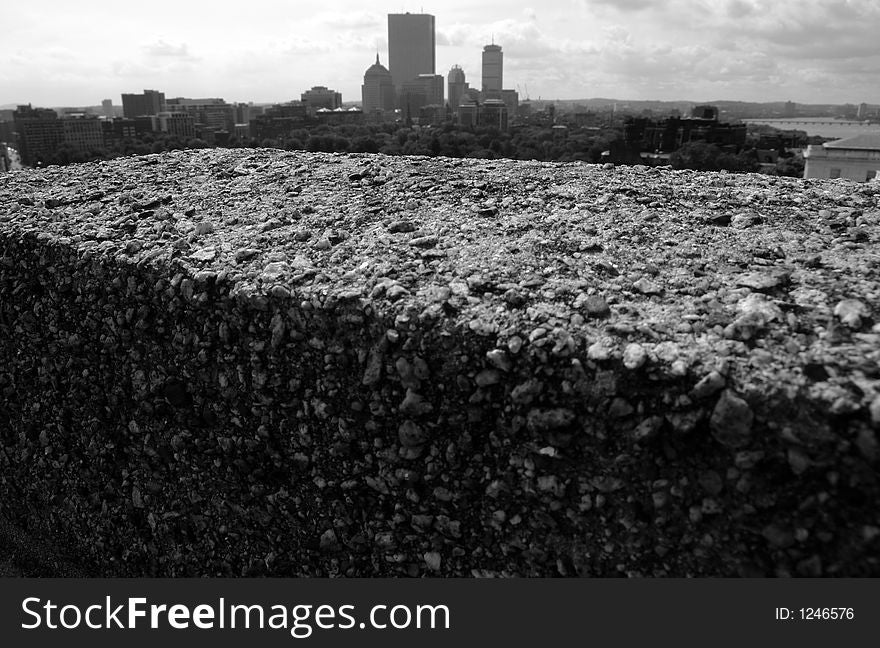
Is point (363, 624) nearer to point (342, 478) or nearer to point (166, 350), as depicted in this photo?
point (342, 478)

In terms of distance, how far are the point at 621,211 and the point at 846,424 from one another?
6.16 feet

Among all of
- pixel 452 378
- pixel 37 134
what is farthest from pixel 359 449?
pixel 37 134

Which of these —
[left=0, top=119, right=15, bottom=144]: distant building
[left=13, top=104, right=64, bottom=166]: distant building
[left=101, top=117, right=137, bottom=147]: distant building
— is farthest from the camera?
[left=0, top=119, right=15, bottom=144]: distant building

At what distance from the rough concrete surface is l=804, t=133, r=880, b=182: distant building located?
22221mm

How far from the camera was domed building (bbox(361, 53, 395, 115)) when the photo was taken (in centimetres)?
17650

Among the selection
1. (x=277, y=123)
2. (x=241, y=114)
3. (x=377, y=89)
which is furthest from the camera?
(x=377, y=89)

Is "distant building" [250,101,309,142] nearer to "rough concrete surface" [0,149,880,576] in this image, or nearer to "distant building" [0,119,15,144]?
"distant building" [0,119,15,144]

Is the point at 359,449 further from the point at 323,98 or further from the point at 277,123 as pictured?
the point at 323,98

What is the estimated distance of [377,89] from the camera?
181375mm

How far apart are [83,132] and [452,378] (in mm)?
98481

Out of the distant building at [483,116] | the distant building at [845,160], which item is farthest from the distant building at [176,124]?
the distant building at [845,160]

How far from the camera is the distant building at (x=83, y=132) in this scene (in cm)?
8369

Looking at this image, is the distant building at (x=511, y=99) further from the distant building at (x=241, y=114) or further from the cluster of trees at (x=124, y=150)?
the cluster of trees at (x=124, y=150)

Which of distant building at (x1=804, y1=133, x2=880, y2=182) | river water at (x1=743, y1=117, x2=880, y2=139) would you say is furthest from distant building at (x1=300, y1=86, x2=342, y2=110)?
distant building at (x1=804, y1=133, x2=880, y2=182)
